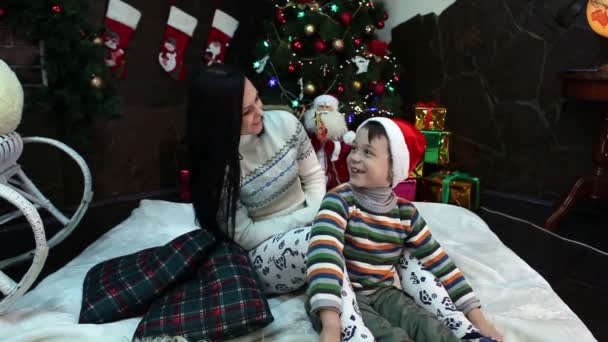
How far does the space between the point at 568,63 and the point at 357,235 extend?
1.94m

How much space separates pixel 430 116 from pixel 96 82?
180 cm

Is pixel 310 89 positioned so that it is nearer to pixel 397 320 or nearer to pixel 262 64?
pixel 262 64

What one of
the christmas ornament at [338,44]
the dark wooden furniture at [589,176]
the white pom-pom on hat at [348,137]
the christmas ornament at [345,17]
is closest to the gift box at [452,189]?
the dark wooden furniture at [589,176]

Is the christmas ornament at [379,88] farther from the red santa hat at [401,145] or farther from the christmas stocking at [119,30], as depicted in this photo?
the red santa hat at [401,145]

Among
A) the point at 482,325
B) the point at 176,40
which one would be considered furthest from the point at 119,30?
the point at 482,325

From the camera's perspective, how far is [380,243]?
4.06ft

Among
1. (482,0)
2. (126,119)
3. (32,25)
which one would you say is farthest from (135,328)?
(482,0)

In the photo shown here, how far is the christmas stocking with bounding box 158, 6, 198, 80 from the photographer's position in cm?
286

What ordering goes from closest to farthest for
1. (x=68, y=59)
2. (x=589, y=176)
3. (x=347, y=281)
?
(x=347, y=281), (x=68, y=59), (x=589, y=176)

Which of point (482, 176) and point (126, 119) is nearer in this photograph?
point (126, 119)

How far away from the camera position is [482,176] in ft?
9.73

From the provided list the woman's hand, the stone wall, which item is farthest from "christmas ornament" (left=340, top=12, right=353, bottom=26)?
the woman's hand

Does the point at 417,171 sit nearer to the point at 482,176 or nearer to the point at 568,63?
the point at 482,176

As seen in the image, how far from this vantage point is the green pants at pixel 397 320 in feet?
3.71
